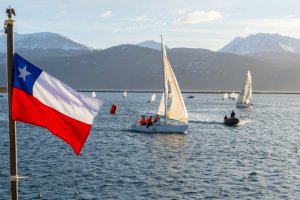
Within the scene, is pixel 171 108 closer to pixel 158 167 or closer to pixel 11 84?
pixel 158 167

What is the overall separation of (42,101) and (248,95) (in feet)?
504

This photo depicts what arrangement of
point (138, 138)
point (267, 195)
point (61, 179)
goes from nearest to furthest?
point (267, 195) < point (61, 179) < point (138, 138)

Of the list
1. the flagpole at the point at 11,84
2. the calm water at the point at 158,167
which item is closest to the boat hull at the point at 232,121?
the calm water at the point at 158,167

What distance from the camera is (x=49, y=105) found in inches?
544

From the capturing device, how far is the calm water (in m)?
37.7

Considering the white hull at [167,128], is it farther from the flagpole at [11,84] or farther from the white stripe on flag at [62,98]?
the flagpole at [11,84]

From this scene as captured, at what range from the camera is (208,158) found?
180 ft

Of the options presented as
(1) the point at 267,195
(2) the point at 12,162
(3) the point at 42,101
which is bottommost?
(1) the point at 267,195

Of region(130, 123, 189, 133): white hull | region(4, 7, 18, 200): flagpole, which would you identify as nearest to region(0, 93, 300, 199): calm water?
region(130, 123, 189, 133): white hull

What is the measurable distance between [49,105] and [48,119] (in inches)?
17.7

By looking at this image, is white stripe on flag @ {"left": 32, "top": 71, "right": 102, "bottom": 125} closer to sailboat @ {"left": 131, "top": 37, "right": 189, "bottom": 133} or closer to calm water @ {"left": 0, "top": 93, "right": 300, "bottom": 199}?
calm water @ {"left": 0, "top": 93, "right": 300, "bottom": 199}

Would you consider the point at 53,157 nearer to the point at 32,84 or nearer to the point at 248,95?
the point at 32,84

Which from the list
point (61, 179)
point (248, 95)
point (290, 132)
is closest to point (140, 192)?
point (61, 179)

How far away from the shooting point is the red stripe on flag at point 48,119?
1339cm
